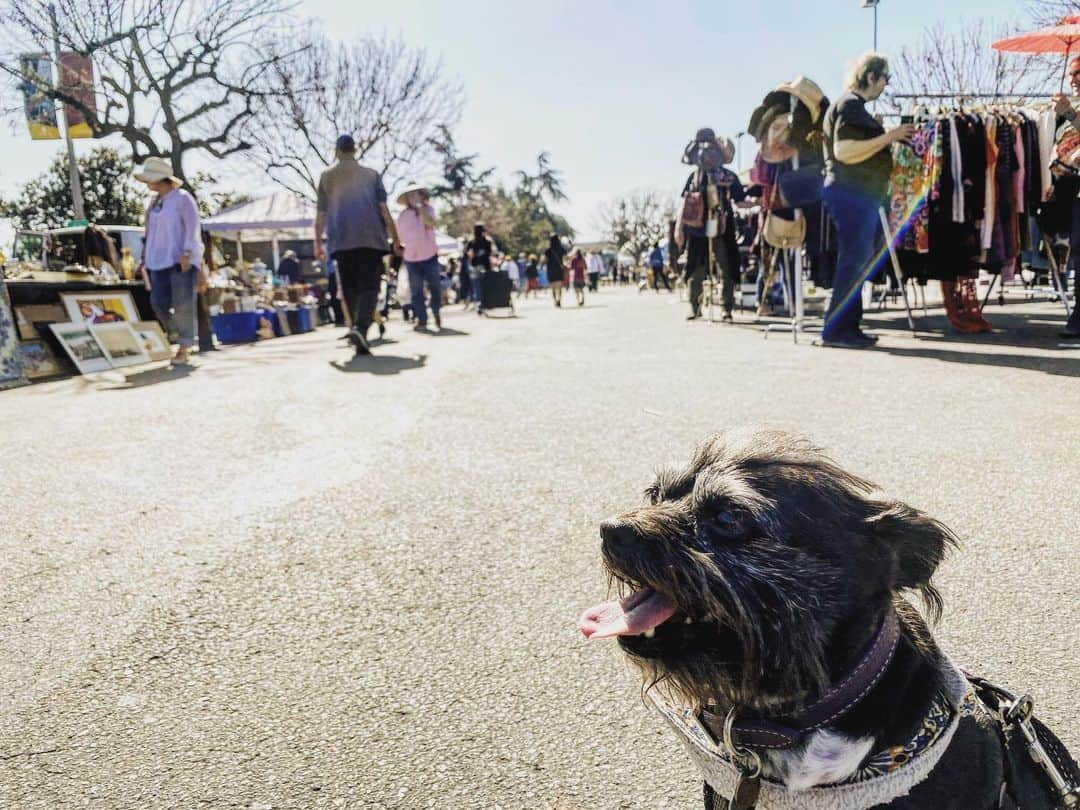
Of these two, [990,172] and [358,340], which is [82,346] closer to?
[358,340]

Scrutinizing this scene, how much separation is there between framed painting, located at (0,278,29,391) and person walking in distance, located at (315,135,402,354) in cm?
309

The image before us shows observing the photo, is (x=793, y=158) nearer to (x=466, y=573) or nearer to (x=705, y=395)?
(x=705, y=395)

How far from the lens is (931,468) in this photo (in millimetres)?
3729

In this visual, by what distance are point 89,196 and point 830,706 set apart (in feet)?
160

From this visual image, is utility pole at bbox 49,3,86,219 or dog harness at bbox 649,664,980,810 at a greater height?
utility pole at bbox 49,3,86,219

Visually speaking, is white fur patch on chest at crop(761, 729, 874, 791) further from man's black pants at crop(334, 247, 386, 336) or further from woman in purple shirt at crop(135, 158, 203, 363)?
woman in purple shirt at crop(135, 158, 203, 363)

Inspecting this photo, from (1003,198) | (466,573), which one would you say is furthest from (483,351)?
(466,573)

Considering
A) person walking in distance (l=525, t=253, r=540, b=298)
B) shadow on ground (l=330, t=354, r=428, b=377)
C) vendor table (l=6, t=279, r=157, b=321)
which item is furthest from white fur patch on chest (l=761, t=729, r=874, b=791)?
person walking in distance (l=525, t=253, r=540, b=298)

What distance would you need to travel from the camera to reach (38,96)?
810 inches

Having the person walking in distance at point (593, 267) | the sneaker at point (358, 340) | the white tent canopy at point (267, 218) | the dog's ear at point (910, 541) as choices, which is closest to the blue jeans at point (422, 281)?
the sneaker at point (358, 340)

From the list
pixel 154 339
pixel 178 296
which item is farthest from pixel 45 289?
pixel 178 296

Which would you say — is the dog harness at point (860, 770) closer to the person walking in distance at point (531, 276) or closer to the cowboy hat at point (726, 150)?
the cowboy hat at point (726, 150)

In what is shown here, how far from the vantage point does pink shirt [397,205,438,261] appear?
12.5 meters

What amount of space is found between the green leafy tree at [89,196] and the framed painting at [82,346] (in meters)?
37.4
